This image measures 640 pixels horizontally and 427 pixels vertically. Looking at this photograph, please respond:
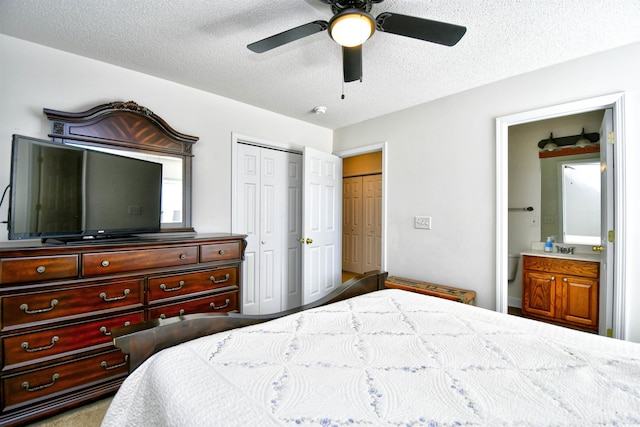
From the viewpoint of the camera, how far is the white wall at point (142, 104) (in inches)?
75.0

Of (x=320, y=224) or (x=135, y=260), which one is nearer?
(x=135, y=260)

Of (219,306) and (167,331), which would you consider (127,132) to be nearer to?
(219,306)

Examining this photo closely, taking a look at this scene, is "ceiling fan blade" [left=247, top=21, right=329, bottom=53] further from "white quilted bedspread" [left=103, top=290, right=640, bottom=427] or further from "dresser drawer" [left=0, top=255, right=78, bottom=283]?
"dresser drawer" [left=0, top=255, right=78, bottom=283]

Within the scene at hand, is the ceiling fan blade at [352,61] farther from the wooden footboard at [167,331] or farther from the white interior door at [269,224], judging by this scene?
the white interior door at [269,224]

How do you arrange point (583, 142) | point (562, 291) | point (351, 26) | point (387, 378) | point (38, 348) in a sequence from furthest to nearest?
point (583, 142), point (562, 291), point (38, 348), point (351, 26), point (387, 378)

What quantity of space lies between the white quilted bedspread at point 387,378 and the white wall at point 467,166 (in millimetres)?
1535

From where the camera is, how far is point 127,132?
2295 millimetres

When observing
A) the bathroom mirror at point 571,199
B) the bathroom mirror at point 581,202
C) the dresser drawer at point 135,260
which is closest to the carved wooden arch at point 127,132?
the dresser drawer at point 135,260

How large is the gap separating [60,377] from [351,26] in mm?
2589

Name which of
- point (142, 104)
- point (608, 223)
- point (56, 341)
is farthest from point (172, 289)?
point (608, 223)

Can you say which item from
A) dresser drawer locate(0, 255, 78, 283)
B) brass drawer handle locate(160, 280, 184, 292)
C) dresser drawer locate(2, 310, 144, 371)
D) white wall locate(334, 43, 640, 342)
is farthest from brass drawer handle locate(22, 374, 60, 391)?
white wall locate(334, 43, 640, 342)

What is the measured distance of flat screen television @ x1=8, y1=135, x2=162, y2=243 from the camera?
1.59 meters

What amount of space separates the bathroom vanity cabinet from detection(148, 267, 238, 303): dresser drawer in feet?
10.4

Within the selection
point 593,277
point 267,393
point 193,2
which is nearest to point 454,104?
point 593,277
